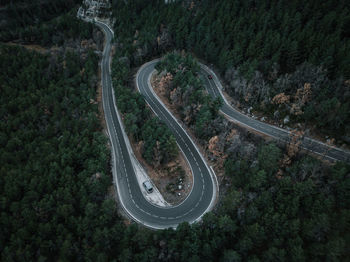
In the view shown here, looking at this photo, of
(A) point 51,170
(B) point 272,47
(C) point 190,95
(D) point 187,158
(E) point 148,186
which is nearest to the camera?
(A) point 51,170

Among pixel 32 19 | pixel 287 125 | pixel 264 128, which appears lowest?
pixel 264 128

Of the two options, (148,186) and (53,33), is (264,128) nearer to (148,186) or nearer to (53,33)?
(148,186)

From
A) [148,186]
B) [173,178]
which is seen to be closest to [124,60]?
[173,178]

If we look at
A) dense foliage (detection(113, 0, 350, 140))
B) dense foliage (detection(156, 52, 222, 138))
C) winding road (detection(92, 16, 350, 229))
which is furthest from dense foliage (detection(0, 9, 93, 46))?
dense foliage (detection(156, 52, 222, 138))

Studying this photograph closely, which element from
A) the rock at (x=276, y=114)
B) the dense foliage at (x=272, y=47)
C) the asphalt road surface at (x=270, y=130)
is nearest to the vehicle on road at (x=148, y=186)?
the asphalt road surface at (x=270, y=130)

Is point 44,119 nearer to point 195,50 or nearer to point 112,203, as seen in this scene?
point 112,203

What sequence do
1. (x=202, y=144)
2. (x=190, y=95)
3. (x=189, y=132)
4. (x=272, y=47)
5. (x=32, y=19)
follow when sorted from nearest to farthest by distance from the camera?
(x=202, y=144) → (x=189, y=132) → (x=190, y=95) → (x=272, y=47) → (x=32, y=19)

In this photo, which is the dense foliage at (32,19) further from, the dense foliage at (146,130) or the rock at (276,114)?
the rock at (276,114)
